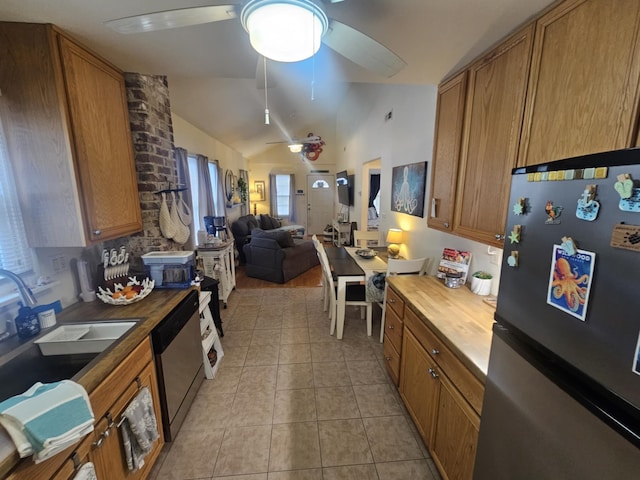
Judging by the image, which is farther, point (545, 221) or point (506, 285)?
point (506, 285)

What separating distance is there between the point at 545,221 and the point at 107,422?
1745 millimetres

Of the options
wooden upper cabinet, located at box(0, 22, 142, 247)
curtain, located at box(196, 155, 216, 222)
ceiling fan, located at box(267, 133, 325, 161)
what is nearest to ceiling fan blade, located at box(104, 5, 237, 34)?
wooden upper cabinet, located at box(0, 22, 142, 247)

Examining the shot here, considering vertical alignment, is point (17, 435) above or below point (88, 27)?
below

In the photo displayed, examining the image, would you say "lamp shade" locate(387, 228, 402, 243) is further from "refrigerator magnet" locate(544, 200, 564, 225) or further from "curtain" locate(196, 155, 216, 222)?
"curtain" locate(196, 155, 216, 222)

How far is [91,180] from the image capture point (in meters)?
1.50

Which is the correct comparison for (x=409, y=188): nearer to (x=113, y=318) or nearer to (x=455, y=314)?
(x=455, y=314)

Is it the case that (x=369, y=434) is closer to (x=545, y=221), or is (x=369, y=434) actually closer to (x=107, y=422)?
(x=107, y=422)

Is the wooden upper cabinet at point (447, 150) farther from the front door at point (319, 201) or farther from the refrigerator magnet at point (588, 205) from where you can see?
the front door at point (319, 201)

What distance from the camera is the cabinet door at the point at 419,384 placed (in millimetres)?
1484

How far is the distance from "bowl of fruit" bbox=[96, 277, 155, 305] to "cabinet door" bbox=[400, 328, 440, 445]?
1.80 meters

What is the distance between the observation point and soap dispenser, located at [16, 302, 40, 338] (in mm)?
1281

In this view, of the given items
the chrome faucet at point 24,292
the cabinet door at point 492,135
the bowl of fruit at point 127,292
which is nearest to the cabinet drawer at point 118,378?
the bowl of fruit at point 127,292

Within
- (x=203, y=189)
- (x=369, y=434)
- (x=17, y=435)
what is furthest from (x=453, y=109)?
(x=203, y=189)

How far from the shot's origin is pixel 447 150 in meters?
1.89
